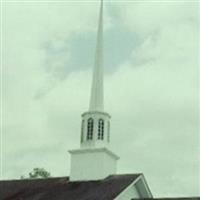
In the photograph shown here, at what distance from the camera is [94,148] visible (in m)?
35.3

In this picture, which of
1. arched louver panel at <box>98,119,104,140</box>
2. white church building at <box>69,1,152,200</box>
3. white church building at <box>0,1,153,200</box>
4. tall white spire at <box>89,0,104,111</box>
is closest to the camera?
white church building at <box>0,1,153,200</box>

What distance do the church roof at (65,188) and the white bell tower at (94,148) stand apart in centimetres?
58

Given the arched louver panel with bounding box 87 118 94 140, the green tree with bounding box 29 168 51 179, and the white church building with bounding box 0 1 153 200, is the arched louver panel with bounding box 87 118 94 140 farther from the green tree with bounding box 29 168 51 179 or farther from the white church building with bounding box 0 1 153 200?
the green tree with bounding box 29 168 51 179

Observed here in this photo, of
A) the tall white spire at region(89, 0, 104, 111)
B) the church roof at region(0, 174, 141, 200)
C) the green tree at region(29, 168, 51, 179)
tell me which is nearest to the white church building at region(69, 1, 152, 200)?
the tall white spire at region(89, 0, 104, 111)

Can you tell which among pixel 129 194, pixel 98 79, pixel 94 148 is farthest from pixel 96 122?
pixel 129 194

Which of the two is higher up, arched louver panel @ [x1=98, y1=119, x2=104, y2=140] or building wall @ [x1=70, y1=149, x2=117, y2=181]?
arched louver panel @ [x1=98, y1=119, x2=104, y2=140]

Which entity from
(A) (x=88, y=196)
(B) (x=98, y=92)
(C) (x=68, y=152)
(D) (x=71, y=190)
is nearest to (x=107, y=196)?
(A) (x=88, y=196)

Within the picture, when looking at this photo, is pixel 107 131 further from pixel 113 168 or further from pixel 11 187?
Answer: pixel 11 187

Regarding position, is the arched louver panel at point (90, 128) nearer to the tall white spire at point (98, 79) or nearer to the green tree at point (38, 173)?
the tall white spire at point (98, 79)

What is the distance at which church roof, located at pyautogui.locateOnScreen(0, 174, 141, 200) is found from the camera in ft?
105

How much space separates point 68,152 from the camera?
36.1 meters

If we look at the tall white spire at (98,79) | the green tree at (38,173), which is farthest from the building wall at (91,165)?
the green tree at (38,173)

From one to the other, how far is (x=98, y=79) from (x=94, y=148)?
498 centimetres

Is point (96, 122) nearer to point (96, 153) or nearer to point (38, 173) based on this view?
point (96, 153)
